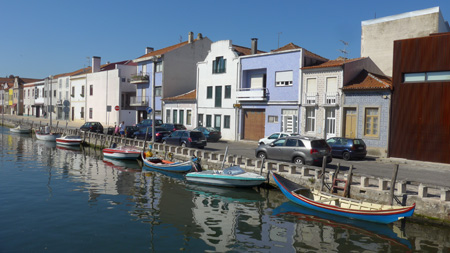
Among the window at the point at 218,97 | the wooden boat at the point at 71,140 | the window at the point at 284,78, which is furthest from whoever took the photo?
the window at the point at 218,97

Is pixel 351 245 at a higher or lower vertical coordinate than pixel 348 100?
lower

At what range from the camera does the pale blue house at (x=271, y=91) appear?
3162 cm

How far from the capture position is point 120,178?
840 inches

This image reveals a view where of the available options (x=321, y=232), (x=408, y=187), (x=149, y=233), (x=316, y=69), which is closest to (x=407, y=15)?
(x=316, y=69)

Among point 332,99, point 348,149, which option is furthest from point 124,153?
point 332,99

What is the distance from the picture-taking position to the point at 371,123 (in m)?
26.5

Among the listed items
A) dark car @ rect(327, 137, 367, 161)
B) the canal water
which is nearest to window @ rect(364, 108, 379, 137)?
dark car @ rect(327, 137, 367, 161)

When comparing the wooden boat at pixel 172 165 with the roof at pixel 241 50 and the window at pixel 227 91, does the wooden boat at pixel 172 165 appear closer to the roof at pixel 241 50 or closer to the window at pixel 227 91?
the window at pixel 227 91

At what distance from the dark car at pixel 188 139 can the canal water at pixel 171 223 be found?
711 centimetres

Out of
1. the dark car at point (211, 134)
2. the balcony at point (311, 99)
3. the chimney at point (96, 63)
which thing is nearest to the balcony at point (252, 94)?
the dark car at point (211, 134)

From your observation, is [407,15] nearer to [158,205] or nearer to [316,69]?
[316,69]

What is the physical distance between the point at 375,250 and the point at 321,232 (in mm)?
1965

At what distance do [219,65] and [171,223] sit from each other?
27398 mm

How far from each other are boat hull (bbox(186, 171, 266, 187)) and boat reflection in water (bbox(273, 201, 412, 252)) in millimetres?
3128
